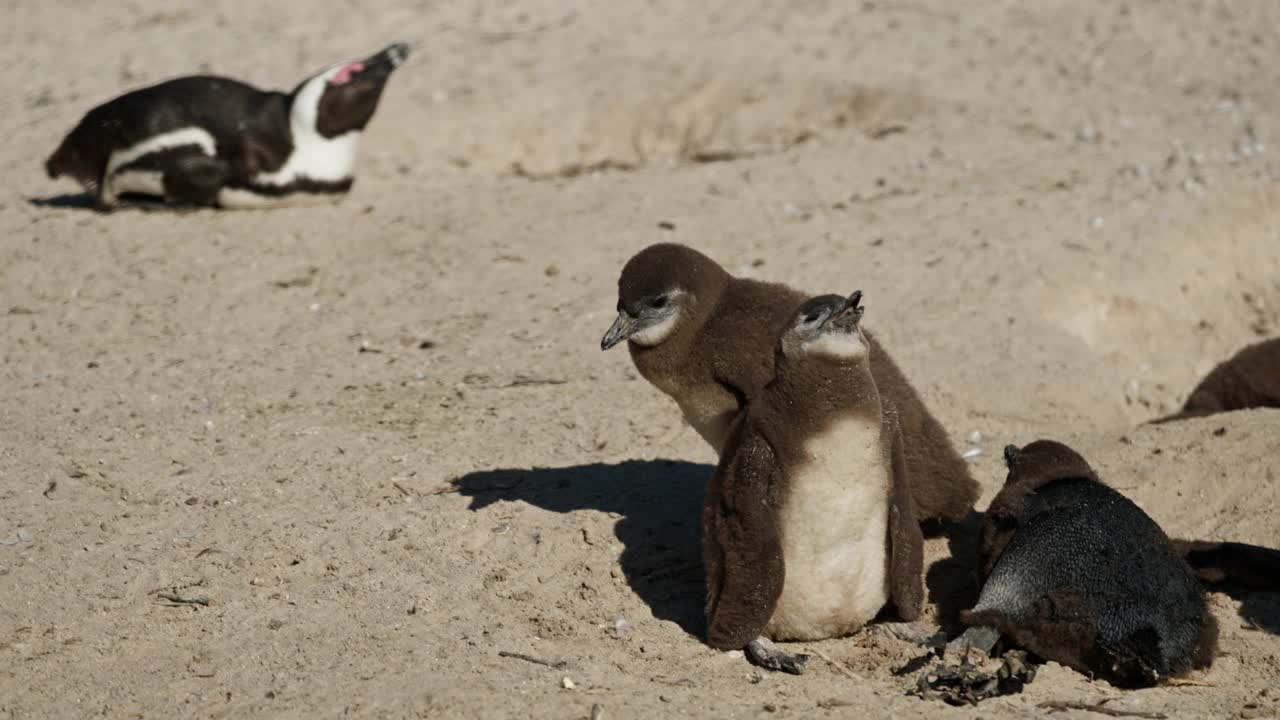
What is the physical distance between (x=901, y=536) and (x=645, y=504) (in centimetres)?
136

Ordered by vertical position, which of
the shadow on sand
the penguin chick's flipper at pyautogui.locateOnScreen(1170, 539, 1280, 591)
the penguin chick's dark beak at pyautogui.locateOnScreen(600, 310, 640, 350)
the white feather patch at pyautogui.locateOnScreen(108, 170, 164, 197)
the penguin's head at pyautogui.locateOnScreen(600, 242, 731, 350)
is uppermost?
the penguin's head at pyautogui.locateOnScreen(600, 242, 731, 350)

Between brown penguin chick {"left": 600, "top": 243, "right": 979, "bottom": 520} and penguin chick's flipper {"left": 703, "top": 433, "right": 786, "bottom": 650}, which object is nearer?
penguin chick's flipper {"left": 703, "top": 433, "right": 786, "bottom": 650}

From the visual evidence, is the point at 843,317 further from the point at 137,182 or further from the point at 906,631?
the point at 137,182

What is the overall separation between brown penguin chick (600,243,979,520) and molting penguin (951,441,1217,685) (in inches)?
26.6

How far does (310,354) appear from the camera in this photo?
782 cm

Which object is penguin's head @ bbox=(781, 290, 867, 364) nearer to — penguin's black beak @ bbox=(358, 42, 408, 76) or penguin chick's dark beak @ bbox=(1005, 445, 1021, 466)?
penguin chick's dark beak @ bbox=(1005, 445, 1021, 466)

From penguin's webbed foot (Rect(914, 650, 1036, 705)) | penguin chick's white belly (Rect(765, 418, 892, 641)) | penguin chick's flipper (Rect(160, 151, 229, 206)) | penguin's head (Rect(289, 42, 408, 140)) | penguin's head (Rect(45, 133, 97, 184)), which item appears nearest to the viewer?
penguin's webbed foot (Rect(914, 650, 1036, 705))

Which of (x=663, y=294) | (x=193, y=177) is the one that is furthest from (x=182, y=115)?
(x=663, y=294)

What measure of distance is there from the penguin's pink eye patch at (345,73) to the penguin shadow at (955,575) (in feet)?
18.4

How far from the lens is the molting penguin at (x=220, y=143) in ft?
32.4

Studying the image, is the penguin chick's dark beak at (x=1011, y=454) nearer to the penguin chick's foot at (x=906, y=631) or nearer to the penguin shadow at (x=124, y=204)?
the penguin chick's foot at (x=906, y=631)

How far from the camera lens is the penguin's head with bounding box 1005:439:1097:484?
5602mm

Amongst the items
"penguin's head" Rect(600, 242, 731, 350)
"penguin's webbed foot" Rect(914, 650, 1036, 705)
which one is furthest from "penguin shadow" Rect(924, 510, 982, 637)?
"penguin's head" Rect(600, 242, 731, 350)

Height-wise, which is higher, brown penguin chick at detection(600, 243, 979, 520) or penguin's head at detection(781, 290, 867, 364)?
penguin's head at detection(781, 290, 867, 364)
